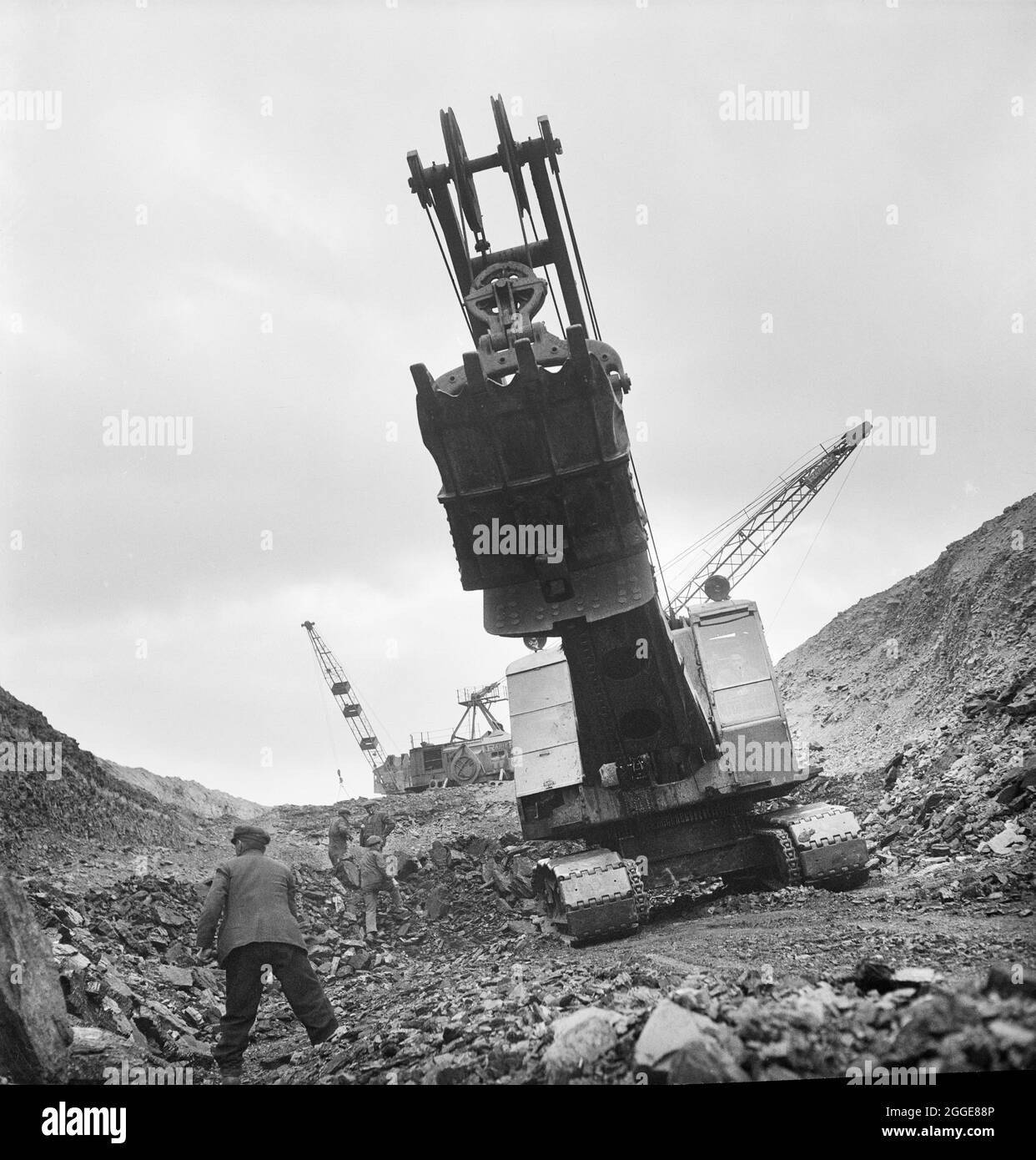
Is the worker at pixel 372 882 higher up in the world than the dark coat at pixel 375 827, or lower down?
lower down

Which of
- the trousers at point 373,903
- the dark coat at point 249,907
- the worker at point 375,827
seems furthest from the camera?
the worker at point 375,827

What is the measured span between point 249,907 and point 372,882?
5162 millimetres

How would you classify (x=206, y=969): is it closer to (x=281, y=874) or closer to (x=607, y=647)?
(x=281, y=874)

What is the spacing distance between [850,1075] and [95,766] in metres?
17.1

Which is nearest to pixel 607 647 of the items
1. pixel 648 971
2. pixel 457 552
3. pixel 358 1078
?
pixel 457 552

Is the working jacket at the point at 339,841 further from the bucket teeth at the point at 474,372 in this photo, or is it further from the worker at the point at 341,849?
the bucket teeth at the point at 474,372

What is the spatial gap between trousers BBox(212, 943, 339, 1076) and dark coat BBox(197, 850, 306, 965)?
0.18 ft
